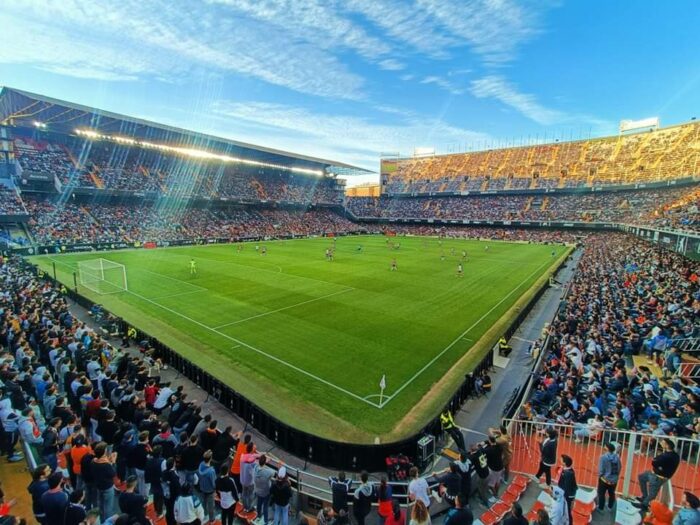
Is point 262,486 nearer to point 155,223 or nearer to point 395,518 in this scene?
point 395,518

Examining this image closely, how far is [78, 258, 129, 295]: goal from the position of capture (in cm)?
2598

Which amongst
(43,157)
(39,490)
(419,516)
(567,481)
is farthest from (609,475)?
(43,157)

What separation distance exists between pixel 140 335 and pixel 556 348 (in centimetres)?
1769

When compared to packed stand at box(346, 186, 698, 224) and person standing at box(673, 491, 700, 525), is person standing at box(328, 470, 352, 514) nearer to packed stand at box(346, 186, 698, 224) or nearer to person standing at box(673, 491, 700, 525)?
person standing at box(673, 491, 700, 525)

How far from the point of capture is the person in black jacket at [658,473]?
603cm

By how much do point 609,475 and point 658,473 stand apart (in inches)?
30.0

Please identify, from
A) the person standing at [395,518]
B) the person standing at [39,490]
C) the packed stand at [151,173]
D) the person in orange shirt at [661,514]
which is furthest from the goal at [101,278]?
the packed stand at [151,173]

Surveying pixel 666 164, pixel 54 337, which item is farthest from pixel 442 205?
pixel 54 337

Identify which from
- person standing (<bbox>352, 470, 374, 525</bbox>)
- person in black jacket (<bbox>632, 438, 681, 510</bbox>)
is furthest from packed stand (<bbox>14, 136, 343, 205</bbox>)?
person in black jacket (<bbox>632, 438, 681, 510</bbox>)

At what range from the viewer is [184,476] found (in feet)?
22.5

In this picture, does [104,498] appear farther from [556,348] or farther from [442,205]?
[442,205]

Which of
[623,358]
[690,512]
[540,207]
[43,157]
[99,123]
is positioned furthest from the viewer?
[540,207]

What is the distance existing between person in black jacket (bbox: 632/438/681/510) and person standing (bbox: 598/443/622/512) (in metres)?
0.42

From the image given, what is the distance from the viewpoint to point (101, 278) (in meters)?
28.0
